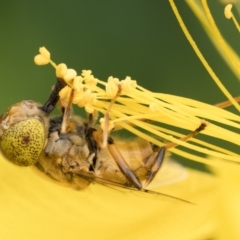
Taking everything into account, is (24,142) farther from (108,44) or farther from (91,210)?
(108,44)

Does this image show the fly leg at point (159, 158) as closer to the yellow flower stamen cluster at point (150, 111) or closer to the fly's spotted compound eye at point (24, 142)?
the yellow flower stamen cluster at point (150, 111)

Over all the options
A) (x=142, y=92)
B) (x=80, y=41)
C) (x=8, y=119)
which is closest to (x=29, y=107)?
(x=8, y=119)

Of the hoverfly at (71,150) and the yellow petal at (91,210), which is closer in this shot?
the hoverfly at (71,150)

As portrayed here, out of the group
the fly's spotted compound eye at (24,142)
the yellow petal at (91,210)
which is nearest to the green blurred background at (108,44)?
the yellow petal at (91,210)

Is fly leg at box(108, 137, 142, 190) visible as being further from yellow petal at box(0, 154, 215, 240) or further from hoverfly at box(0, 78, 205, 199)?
yellow petal at box(0, 154, 215, 240)

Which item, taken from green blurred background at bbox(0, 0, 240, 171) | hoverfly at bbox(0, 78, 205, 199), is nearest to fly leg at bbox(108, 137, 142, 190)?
hoverfly at bbox(0, 78, 205, 199)

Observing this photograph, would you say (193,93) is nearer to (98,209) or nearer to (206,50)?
(206,50)
